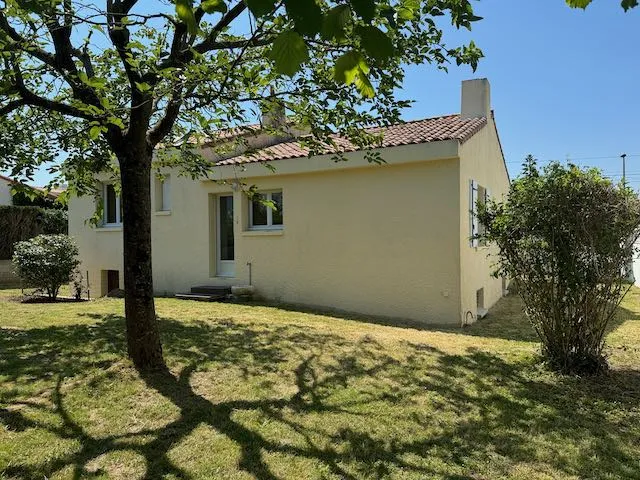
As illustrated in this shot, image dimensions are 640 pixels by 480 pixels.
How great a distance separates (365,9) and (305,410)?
380cm

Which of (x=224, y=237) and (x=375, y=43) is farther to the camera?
(x=224, y=237)

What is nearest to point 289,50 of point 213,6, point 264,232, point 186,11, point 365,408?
point 186,11

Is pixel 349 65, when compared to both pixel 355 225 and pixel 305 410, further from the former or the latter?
pixel 355 225

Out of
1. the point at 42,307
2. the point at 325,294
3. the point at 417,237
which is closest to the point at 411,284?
the point at 417,237

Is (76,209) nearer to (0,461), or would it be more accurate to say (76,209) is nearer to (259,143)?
(259,143)

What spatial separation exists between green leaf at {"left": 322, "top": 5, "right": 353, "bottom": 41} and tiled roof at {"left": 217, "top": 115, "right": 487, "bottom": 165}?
783 centimetres

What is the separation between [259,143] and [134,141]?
9948 millimetres

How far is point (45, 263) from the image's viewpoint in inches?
513

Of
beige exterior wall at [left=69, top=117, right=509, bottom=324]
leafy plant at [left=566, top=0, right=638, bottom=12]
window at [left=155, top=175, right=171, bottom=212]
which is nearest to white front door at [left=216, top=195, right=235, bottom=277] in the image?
beige exterior wall at [left=69, top=117, right=509, bottom=324]

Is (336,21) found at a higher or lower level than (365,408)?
higher

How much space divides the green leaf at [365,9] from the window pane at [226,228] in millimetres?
12294

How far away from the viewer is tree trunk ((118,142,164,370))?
5465 mm

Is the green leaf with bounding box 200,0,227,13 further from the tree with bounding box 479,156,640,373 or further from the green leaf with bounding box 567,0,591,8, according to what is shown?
the tree with bounding box 479,156,640,373

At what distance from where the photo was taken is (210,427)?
4.25 m
